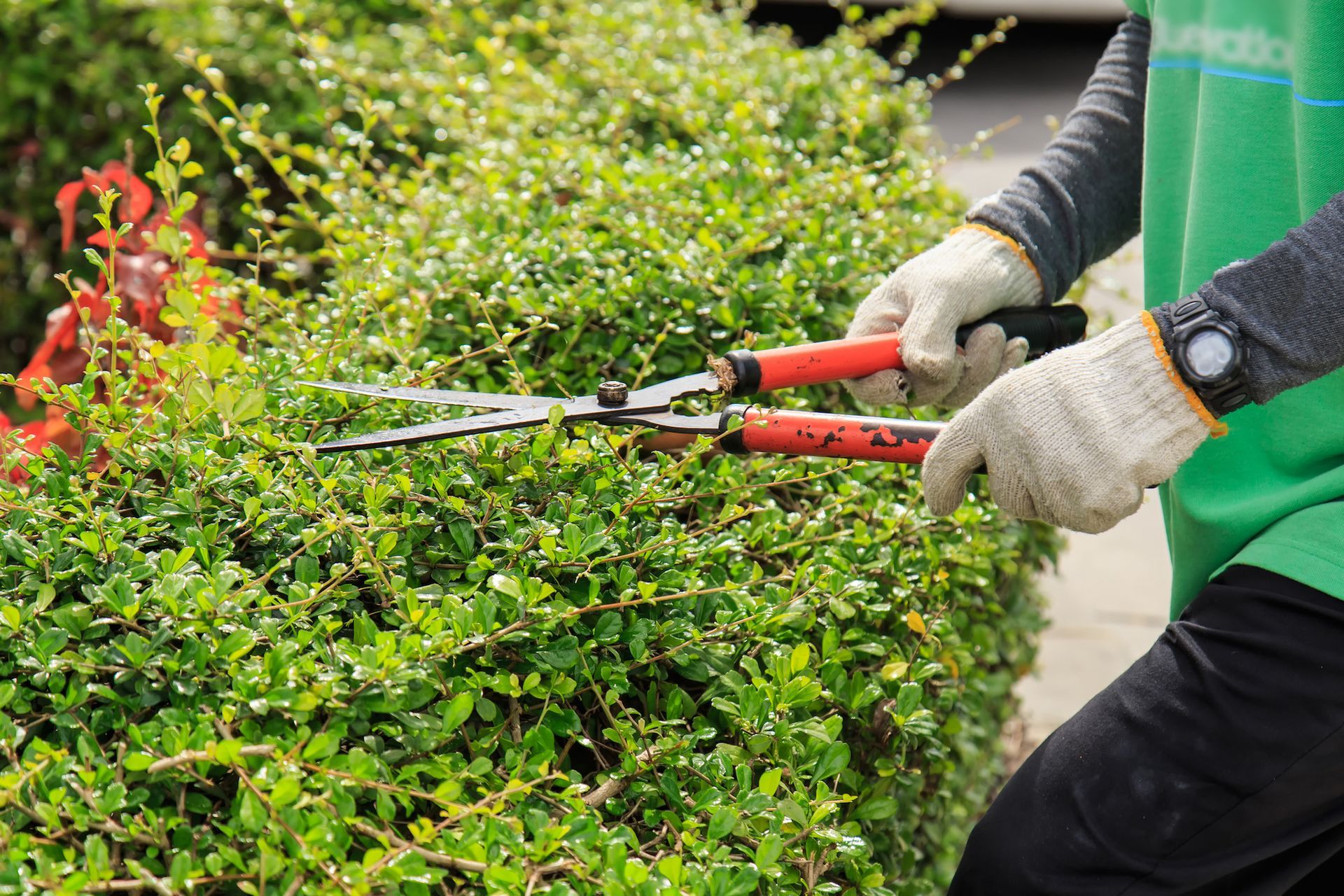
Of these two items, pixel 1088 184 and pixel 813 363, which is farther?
pixel 1088 184

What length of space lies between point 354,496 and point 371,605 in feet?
0.49

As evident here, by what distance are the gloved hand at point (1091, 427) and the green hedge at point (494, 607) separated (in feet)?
0.95

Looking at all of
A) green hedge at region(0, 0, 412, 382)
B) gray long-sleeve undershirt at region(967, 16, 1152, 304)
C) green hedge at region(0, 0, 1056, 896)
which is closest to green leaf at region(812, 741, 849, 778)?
green hedge at region(0, 0, 1056, 896)

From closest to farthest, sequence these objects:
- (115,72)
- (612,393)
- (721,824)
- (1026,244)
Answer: (721,824) → (612,393) → (1026,244) → (115,72)

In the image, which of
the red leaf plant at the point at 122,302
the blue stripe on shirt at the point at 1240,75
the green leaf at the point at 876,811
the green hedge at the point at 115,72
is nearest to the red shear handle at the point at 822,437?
the green leaf at the point at 876,811

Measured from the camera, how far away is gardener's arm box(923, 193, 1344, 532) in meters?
1.43

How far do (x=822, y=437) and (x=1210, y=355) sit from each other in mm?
497

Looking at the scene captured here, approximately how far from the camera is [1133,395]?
4.94 feet

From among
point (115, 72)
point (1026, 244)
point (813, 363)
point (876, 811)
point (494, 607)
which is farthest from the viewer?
point (115, 72)

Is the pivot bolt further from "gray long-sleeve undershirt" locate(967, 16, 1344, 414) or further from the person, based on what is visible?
"gray long-sleeve undershirt" locate(967, 16, 1344, 414)

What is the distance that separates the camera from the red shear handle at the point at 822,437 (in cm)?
169

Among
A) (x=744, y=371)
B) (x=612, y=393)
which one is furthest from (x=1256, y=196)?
(x=612, y=393)

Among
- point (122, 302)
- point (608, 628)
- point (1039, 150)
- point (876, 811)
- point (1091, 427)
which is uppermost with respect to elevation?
point (1091, 427)

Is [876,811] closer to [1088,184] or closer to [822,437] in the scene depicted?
[822,437]
